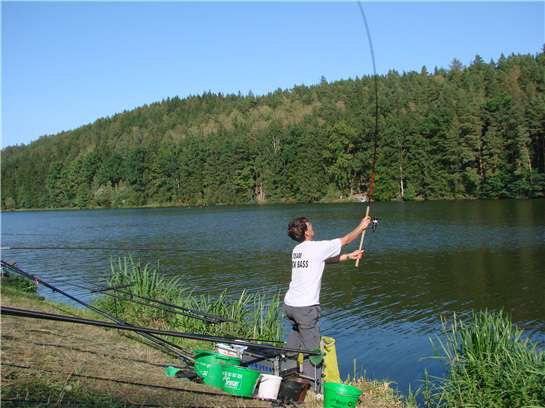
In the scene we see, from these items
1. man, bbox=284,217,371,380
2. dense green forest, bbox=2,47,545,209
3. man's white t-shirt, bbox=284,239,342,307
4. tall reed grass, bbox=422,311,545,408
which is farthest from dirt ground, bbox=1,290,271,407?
dense green forest, bbox=2,47,545,209

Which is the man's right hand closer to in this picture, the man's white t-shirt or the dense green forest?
the man's white t-shirt

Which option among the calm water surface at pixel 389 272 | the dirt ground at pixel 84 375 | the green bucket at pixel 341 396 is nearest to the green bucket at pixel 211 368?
the dirt ground at pixel 84 375

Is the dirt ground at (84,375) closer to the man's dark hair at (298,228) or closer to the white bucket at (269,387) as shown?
the white bucket at (269,387)

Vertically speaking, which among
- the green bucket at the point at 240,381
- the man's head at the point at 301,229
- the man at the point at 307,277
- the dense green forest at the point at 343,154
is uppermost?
the dense green forest at the point at 343,154

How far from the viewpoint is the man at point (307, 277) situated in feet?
20.1

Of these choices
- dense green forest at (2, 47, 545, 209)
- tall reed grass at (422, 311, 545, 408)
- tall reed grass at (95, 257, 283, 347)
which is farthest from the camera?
dense green forest at (2, 47, 545, 209)

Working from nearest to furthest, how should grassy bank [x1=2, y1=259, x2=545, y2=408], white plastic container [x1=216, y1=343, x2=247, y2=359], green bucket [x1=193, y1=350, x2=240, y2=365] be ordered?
grassy bank [x1=2, y1=259, x2=545, y2=408], green bucket [x1=193, y1=350, x2=240, y2=365], white plastic container [x1=216, y1=343, x2=247, y2=359]

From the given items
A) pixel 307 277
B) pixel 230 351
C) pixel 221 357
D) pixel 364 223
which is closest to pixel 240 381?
pixel 221 357

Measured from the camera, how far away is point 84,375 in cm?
589

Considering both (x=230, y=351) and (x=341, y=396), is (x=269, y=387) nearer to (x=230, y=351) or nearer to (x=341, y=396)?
(x=341, y=396)

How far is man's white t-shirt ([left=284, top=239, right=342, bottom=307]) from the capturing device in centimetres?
611

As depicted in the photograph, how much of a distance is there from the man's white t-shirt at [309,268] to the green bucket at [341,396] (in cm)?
95

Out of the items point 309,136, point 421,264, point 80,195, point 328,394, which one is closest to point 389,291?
point 421,264

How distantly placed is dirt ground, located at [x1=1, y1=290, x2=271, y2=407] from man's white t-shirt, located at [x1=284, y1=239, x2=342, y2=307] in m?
1.24
